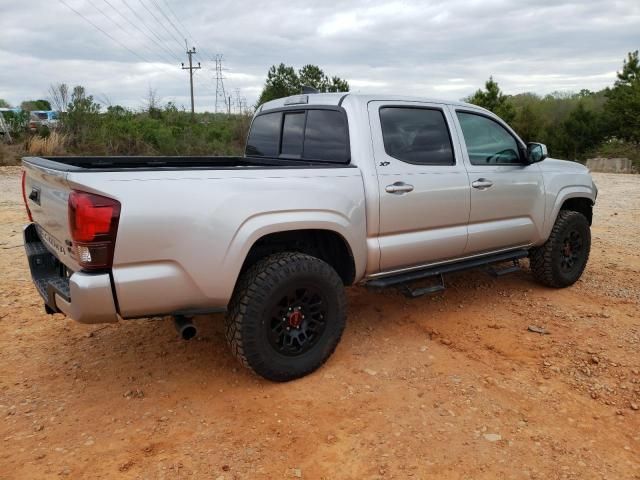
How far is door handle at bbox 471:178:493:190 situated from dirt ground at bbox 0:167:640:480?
1114 millimetres

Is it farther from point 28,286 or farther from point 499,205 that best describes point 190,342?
point 499,205

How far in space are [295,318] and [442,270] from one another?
143 cm

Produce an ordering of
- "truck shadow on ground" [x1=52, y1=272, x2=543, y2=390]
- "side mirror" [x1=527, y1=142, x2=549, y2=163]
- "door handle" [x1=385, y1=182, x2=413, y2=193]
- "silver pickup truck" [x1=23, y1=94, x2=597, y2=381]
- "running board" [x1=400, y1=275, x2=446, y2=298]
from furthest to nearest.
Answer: "side mirror" [x1=527, y1=142, x2=549, y2=163]
"running board" [x1=400, y1=275, x2=446, y2=298]
"door handle" [x1=385, y1=182, x2=413, y2=193]
"truck shadow on ground" [x1=52, y1=272, x2=543, y2=390]
"silver pickup truck" [x1=23, y1=94, x2=597, y2=381]

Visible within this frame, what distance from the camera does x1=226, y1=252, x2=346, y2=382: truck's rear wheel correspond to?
3.06 m

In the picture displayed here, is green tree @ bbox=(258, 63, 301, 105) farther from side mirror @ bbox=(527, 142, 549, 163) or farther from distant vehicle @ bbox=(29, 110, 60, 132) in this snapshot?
side mirror @ bbox=(527, 142, 549, 163)

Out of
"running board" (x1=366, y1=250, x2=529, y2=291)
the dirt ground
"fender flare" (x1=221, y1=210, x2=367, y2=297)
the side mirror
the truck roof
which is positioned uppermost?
the truck roof

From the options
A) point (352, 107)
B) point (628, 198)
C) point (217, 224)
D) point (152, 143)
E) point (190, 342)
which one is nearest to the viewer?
point (217, 224)

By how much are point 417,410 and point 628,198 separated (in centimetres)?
1050

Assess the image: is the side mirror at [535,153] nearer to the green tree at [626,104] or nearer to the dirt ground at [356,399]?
the dirt ground at [356,399]

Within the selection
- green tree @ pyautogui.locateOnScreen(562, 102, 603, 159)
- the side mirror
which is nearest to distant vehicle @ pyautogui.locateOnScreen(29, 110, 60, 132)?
the side mirror

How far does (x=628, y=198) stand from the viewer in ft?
37.1

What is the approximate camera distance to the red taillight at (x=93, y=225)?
2539 millimetres

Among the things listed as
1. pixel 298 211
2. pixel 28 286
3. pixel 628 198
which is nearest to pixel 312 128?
pixel 298 211

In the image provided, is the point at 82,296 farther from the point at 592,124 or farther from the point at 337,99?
the point at 592,124
